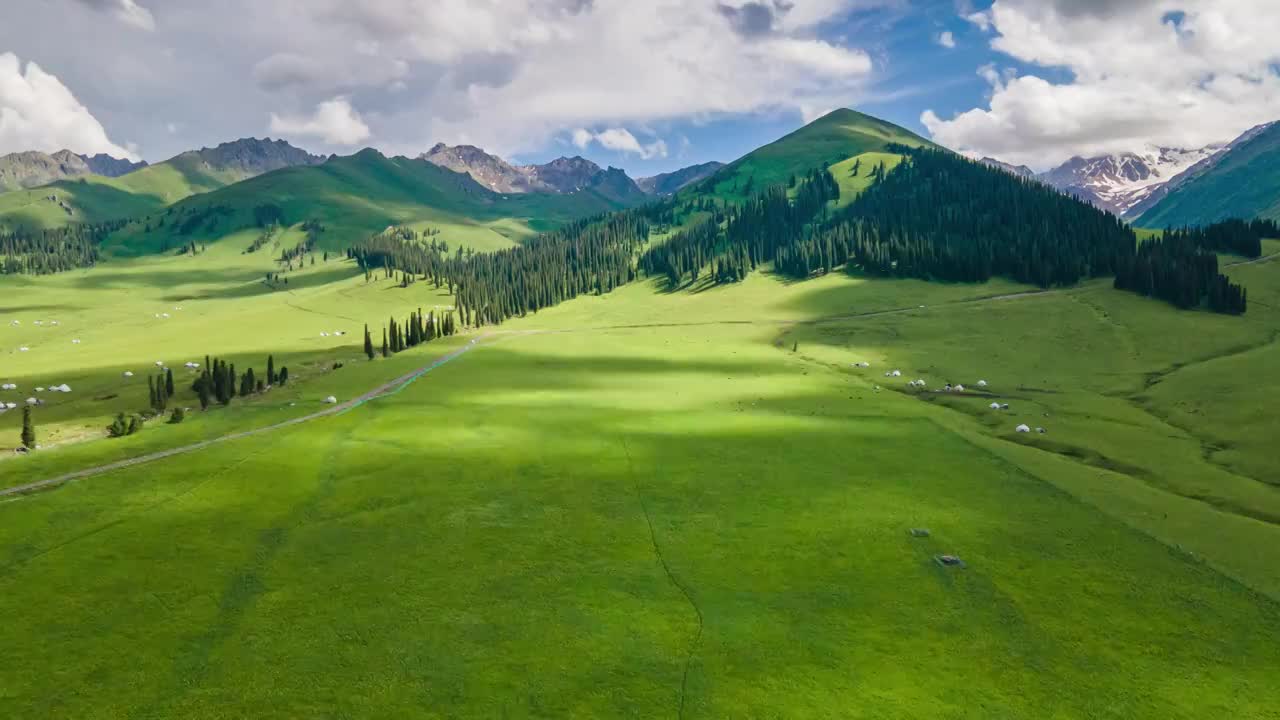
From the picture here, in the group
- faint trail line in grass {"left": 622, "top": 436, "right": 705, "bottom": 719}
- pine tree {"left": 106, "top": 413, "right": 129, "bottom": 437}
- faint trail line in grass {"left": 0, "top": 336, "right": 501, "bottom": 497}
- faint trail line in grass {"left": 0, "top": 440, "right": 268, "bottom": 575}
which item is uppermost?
pine tree {"left": 106, "top": 413, "right": 129, "bottom": 437}

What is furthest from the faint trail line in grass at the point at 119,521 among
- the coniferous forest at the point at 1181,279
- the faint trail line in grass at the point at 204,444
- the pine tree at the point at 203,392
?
the coniferous forest at the point at 1181,279

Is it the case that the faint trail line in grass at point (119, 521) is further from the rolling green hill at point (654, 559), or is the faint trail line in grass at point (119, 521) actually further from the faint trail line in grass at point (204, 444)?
the faint trail line in grass at point (204, 444)

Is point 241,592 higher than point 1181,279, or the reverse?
point 1181,279

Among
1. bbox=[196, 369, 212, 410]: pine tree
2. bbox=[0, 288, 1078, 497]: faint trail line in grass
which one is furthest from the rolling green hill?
bbox=[196, 369, 212, 410]: pine tree

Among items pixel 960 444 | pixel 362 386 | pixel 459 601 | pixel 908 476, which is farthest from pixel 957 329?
pixel 459 601

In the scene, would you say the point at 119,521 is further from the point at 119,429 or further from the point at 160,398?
the point at 160,398

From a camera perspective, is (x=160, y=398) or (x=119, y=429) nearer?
(x=119, y=429)

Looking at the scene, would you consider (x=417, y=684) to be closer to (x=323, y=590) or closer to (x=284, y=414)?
(x=323, y=590)

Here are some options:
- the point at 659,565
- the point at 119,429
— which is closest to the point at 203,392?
the point at 119,429

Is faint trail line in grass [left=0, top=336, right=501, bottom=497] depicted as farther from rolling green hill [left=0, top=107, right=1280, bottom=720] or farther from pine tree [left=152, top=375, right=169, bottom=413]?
pine tree [left=152, top=375, right=169, bottom=413]

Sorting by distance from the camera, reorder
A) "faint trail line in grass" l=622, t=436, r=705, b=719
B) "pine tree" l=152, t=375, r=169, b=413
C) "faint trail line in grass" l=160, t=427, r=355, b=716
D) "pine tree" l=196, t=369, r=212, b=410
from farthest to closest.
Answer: "pine tree" l=152, t=375, r=169, b=413, "pine tree" l=196, t=369, r=212, b=410, "faint trail line in grass" l=160, t=427, r=355, b=716, "faint trail line in grass" l=622, t=436, r=705, b=719
